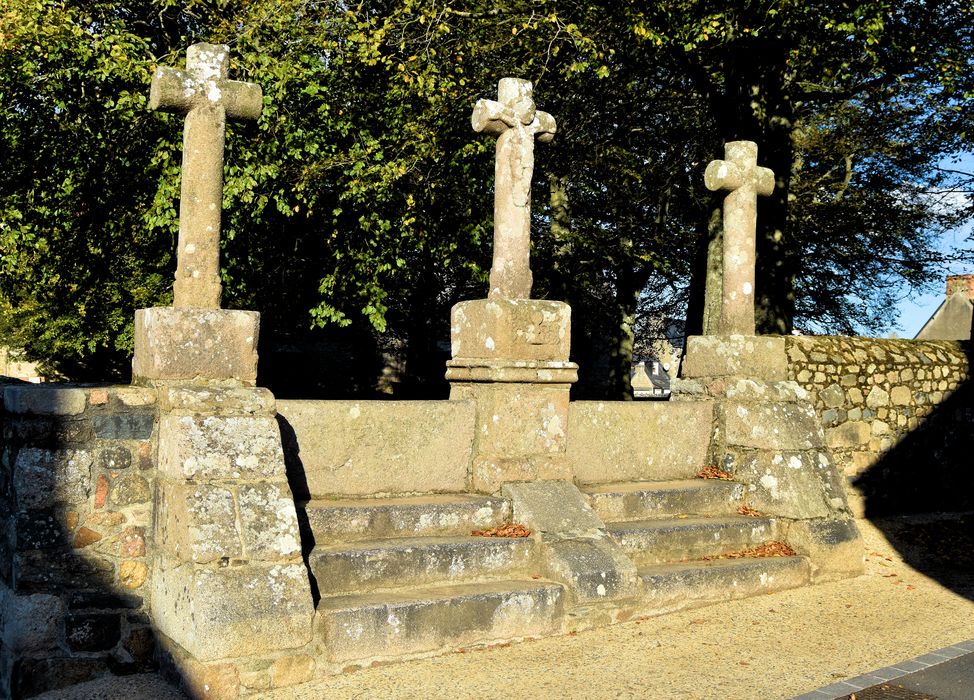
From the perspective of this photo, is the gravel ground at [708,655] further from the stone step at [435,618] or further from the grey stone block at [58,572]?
the grey stone block at [58,572]

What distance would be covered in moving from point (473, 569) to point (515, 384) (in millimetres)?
1422

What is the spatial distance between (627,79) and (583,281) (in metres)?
3.62

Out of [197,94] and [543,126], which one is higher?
[543,126]

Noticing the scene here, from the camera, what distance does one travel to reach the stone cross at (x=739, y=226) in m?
8.47

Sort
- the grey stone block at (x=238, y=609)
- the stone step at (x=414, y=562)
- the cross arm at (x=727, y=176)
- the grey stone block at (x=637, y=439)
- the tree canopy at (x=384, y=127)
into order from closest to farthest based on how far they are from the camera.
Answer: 1. the grey stone block at (x=238, y=609)
2. the stone step at (x=414, y=562)
3. the grey stone block at (x=637, y=439)
4. the cross arm at (x=727, y=176)
5. the tree canopy at (x=384, y=127)

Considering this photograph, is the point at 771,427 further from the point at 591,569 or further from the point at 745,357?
the point at 591,569

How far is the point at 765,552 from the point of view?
744cm

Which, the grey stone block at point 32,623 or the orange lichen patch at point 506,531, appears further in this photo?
the orange lichen patch at point 506,531

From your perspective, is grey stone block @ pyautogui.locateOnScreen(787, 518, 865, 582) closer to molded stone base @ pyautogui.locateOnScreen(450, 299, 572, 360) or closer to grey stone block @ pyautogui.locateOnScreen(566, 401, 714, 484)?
grey stone block @ pyautogui.locateOnScreen(566, 401, 714, 484)

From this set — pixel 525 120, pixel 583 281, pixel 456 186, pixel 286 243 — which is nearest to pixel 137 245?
pixel 286 243

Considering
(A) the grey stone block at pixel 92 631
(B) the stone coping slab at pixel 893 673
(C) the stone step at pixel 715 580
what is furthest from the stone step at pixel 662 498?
(A) the grey stone block at pixel 92 631

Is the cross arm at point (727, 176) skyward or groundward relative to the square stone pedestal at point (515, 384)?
skyward

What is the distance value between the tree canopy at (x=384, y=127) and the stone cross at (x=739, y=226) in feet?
10.2

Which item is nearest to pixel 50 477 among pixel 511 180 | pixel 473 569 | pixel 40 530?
pixel 40 530
